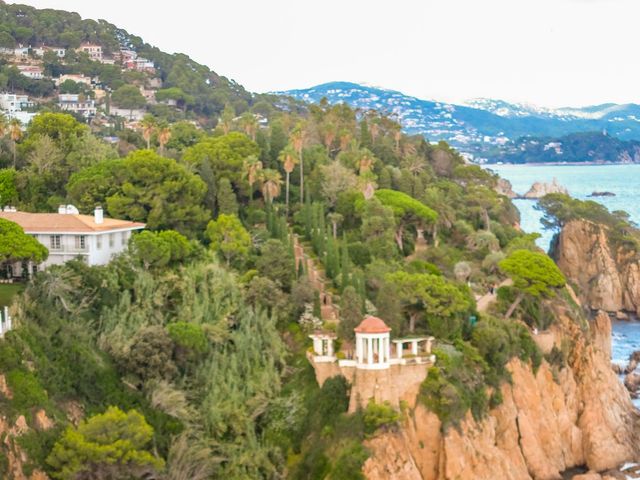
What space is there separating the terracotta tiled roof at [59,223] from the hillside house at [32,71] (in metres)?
63.6

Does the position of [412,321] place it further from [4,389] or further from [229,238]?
[4,389]

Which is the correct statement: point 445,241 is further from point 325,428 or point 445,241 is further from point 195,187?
point 325,428

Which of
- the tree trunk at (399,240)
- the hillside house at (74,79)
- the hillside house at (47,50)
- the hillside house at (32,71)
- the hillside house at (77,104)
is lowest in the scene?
the tree trunk at (399,240)

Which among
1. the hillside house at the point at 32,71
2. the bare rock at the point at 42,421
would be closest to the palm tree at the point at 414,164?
the bare rock at the point at 42,421

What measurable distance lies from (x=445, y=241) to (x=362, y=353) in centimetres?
2564

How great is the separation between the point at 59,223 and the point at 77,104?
5858 cm

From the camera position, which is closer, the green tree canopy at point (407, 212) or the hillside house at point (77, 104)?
the green tree canopy at point (407, 212)

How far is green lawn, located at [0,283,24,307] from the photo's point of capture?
1793 inches

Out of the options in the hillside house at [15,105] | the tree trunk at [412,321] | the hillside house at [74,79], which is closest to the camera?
the tree trunk at [412,321]

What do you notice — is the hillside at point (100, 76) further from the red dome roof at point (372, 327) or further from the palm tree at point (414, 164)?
the red dome roof at point (372, 327)

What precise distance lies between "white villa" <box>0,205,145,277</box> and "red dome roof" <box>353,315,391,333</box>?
1304cm

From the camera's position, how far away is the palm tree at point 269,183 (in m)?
64.8

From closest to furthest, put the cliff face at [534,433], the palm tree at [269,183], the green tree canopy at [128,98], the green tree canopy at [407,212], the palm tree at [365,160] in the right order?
the cliff face at [534,433]
the palm tree at [269,183]
the green tree canopy at [407,212]
the palm tree at [365,160]
the green tree canopy at [128,98]

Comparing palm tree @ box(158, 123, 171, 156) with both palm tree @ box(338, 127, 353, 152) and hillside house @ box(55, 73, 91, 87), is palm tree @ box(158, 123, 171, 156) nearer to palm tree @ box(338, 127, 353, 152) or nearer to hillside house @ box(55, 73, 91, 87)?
palm tree @ box(338, 127, 353, 152)
